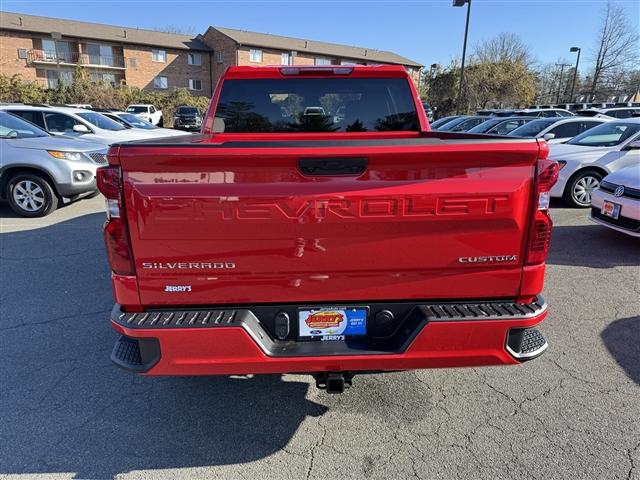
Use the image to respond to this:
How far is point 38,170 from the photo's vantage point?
756 cm

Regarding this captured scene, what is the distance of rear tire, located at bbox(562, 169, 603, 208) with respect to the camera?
325 inches

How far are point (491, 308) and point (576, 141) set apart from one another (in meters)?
8.37

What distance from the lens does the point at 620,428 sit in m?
2.65

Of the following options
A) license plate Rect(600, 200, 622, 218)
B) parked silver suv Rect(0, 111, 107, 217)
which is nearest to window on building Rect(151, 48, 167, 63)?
parked silver suv Rect(0, 111, 107, 217)

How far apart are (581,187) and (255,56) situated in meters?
50.1

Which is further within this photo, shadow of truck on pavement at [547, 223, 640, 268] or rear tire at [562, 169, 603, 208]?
rear tire at [562, 169, 603, 208]

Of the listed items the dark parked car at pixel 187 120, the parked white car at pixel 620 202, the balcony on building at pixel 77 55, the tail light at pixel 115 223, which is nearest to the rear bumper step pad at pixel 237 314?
the tail light at pixel 115 223

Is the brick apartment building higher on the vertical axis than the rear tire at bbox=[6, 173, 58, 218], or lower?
higher

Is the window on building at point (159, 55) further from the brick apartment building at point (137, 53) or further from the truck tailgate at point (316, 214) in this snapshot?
the truck tailgate at point (316, 214)

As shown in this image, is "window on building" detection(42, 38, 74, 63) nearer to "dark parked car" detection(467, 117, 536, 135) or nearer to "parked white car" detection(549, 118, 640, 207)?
"dark parked car" detection(467, 117, 536, 135)

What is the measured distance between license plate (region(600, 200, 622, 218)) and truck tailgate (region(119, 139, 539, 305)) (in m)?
5.07

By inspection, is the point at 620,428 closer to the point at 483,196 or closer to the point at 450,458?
the point at 450,458

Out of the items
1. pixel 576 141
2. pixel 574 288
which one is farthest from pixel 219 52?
pixel 574 288

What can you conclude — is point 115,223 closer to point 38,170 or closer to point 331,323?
point 331,323
